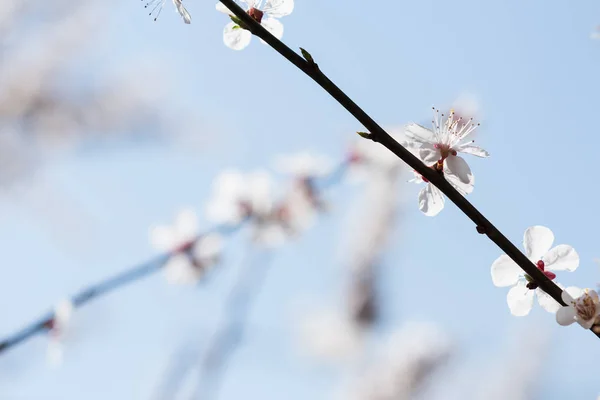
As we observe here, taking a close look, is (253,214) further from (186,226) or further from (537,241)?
(537,241)

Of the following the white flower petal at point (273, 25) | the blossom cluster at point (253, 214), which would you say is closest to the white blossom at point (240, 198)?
the blossom cluster at point (253, 214)

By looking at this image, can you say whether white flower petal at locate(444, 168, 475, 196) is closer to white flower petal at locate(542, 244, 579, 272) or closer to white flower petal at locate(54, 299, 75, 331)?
white flower petal at locate(542, 244, 579, 272)

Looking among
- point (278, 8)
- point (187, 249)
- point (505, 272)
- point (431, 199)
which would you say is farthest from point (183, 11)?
point (187, 249)

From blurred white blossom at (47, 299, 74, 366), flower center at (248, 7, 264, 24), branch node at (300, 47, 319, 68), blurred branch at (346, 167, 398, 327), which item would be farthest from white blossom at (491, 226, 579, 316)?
blurred branch at (346, 167, 398, 327)

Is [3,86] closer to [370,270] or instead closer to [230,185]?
[230,185]

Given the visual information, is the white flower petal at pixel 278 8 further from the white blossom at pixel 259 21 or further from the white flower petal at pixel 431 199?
the white flower petal at pixel 431 199

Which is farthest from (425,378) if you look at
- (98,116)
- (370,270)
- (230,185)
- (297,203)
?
(98,116)
